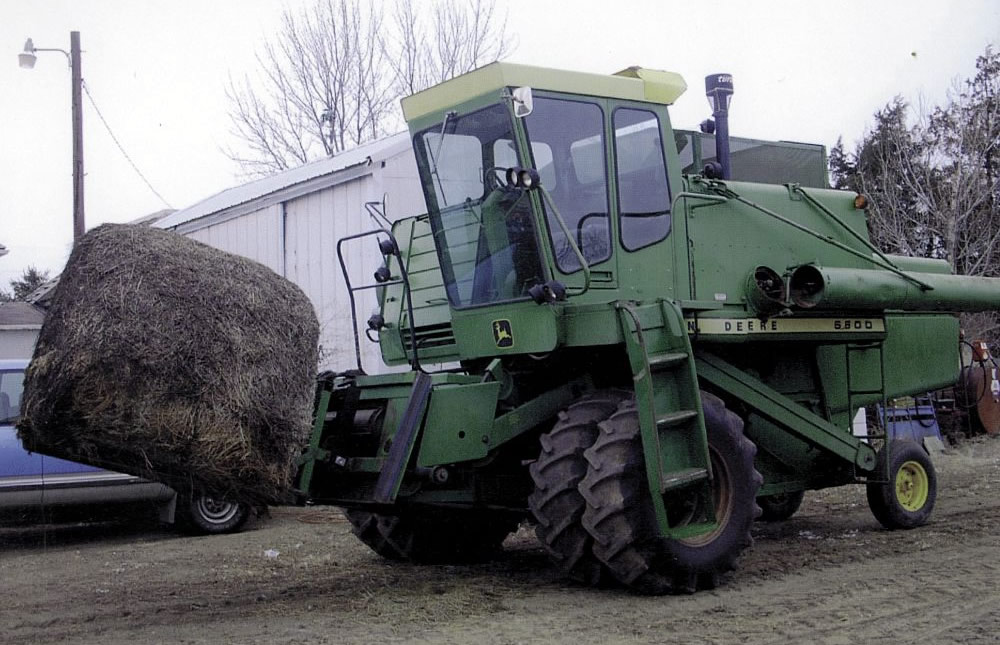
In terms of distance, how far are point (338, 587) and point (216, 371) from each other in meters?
2.09

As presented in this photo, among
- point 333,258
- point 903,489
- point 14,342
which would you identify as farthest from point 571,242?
point 14,342

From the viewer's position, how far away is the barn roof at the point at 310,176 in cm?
1294

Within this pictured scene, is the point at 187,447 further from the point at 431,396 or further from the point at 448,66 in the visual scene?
the point at 448,66

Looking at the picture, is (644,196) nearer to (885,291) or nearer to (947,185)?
(885,291)

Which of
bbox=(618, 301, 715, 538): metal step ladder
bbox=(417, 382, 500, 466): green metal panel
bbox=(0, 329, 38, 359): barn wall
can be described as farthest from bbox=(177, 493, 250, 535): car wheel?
bbox=(0, 329, 38, 359): barn wall

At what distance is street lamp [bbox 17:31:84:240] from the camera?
19781mm

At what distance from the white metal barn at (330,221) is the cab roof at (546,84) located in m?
4.14

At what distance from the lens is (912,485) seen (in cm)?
1021

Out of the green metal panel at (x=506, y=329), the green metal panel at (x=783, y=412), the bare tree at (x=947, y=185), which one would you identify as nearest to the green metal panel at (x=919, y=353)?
the green metal panel at (x=783, y=412)

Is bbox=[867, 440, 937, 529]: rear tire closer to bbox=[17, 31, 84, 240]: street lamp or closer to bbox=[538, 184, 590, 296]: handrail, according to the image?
bbox=[538, 184, 590, 296]: handrail

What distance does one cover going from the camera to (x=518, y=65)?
7.81 meters

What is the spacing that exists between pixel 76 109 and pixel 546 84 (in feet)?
48.8

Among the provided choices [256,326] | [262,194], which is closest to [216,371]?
[256,326]

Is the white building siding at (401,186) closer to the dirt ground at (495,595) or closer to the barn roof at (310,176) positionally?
the barn roof at (310,176)
